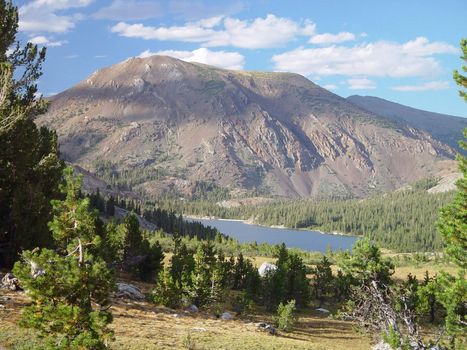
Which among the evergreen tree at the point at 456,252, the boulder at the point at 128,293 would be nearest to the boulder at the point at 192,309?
the boulder at the point at 128,293

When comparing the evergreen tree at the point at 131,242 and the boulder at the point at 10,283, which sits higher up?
the boulder at the point at 10,283

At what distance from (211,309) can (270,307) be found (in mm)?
15725

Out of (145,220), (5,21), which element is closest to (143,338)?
(5,21)

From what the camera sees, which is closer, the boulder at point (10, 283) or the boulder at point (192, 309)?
the boulder at point (10, 283)

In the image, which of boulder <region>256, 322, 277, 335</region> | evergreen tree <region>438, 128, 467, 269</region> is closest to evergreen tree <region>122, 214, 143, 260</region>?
boulder <region>256, 322, 277, 335</region>

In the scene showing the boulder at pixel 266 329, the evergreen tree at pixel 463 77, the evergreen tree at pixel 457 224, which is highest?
the evergreen tree at pixel 463 77

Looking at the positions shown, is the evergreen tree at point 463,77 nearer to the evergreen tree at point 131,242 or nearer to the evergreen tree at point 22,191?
the evergreen tree at point 22,191

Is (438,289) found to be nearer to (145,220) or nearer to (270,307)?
(270,307)

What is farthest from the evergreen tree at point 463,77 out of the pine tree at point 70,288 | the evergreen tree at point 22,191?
the evergreen tree at point 22,191

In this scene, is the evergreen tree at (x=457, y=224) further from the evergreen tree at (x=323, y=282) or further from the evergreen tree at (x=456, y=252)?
the evergreen tree at (x=323, y=282)

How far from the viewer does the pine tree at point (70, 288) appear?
1319cm

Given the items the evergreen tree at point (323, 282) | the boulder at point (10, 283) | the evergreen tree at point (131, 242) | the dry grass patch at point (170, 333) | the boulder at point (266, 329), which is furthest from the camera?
the evergreen tree at point (323, 282)

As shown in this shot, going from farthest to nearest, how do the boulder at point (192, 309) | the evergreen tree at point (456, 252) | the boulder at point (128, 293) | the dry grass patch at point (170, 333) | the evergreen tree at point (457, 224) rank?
1. the boulder at point (192, 309)
2. the boulder at point (128, 293)
3. the dry grass patch at point (170, 333)
4. the evergreen tree at point (457, 224)
5. the evergreen tree at point (456, 252)

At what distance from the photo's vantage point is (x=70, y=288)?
13.6m
